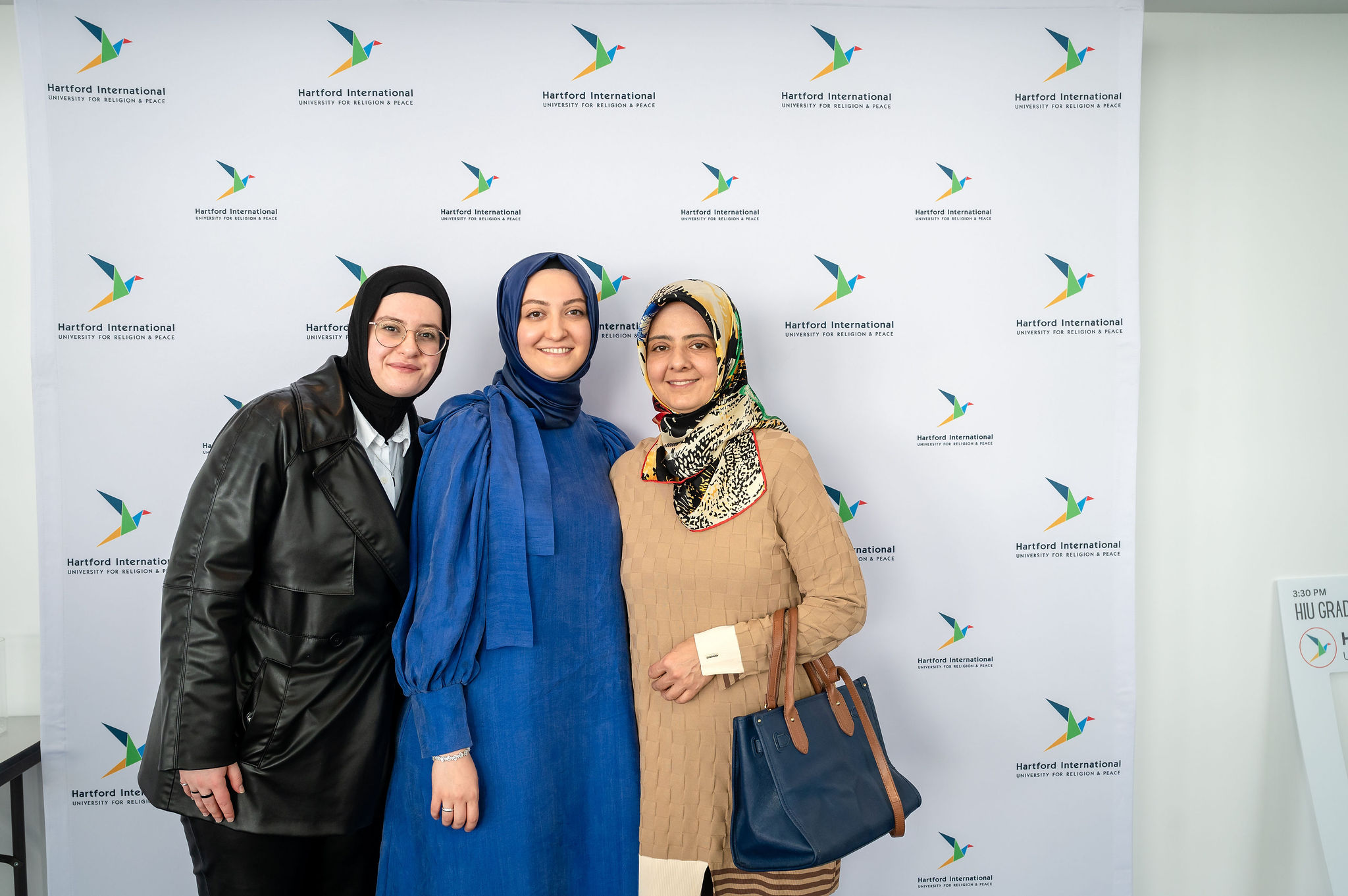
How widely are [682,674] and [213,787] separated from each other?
3.24ft

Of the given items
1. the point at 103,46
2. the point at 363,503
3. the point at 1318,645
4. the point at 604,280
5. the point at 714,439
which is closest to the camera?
the point at 363,503

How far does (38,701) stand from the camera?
2289 mm

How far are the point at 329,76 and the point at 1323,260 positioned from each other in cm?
327

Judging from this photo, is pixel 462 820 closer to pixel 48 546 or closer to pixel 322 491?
pixel 322 491

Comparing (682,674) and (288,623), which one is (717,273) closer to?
(682,674)

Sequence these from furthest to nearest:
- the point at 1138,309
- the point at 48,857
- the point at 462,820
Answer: the point at 1138,309
the point at 48,857
the point at 462,820

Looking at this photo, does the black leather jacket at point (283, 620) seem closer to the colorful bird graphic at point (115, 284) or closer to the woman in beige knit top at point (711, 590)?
the woman in beige knit top at point (711, 590)

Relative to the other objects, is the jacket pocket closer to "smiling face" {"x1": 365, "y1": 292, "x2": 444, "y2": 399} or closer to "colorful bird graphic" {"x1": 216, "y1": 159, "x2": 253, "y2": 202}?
"smiling face" {"x1": 365, "y1": 292, "x2": 444, "y2": 399}

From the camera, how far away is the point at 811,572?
5.26 feet

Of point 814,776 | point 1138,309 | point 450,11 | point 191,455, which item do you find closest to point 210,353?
point 191,455

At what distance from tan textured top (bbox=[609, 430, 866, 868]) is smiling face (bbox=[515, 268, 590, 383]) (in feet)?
1.55

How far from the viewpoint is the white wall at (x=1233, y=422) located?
2.42 metres

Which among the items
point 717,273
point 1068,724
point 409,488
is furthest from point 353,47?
point 1068,724

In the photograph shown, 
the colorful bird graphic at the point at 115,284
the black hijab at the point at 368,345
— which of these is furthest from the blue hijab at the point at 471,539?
the colorful bird graphic at the point at 115,284
